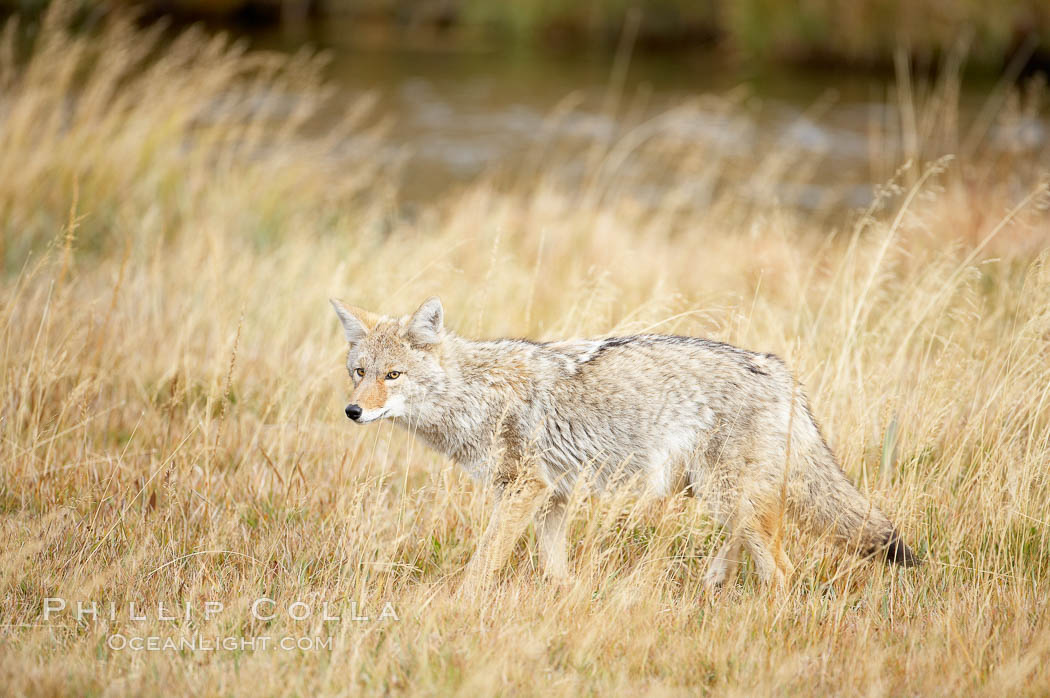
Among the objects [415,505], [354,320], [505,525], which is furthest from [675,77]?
[505,525]

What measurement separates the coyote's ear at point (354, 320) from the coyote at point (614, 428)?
0.02 metres

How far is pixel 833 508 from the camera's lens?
4.02 meters

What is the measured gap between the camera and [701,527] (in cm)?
457

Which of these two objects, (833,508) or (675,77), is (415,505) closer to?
(833,508)

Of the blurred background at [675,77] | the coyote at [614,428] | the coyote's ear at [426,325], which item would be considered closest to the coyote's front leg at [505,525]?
the coyote at [614,428]

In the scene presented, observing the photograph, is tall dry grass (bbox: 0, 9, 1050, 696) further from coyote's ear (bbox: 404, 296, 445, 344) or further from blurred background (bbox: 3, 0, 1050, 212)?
Result: blurred background (bbox: 3, 0, 1050, 212)

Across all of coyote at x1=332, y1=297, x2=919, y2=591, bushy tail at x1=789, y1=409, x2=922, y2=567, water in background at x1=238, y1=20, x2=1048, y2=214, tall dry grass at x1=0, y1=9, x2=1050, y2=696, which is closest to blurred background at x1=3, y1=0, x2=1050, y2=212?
water in background at x1=238, y1=20, x2=1048, y2=214

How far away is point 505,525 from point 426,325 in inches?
40.0

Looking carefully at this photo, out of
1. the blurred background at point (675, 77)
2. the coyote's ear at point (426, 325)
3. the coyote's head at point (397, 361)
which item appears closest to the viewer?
the coyote's head at point (397, 361)

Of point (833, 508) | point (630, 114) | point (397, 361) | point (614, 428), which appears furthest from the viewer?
point (630, 114)

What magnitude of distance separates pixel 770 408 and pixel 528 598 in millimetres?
1259

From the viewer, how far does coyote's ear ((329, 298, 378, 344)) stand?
14.9ft

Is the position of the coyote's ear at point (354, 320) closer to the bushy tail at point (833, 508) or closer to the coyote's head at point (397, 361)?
the coyote's head at point (397, 361)

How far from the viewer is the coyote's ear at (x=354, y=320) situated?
453 cm
